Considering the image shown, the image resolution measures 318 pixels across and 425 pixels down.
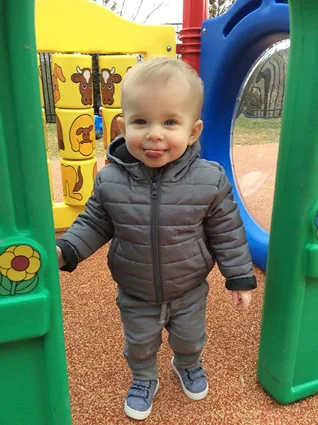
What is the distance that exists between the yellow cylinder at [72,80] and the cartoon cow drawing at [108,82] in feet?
0.21

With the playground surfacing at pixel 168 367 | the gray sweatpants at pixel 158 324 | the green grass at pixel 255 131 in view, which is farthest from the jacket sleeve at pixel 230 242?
the green grass at pixel 255 131

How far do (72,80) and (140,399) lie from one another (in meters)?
1.38

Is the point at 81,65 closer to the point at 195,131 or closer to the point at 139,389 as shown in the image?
the point at 195,131

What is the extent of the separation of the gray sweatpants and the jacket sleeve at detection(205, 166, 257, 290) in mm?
105

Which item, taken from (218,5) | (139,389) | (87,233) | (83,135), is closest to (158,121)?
(87,233)

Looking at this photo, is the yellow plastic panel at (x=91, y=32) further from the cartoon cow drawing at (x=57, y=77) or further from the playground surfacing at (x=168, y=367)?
the playground surfacing at (x=168, y=367)

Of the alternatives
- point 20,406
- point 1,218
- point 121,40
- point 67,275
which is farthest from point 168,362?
point 121,40

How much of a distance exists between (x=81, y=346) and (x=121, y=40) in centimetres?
131

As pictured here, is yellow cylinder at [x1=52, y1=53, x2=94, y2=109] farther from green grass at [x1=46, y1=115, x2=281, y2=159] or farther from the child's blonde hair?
the child's blonde hair

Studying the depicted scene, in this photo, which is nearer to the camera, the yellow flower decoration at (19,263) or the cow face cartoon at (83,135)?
the yellow flower decoration at (19,263)

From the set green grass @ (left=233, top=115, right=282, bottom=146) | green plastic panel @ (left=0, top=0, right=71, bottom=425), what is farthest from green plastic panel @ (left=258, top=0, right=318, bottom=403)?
green grass @ (left=233, top=115, right=282, bottom=146)

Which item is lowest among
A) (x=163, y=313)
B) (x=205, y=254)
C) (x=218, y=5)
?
(x=163, y=313)

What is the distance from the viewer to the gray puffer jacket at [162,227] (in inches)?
38.4

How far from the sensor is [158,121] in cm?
92
